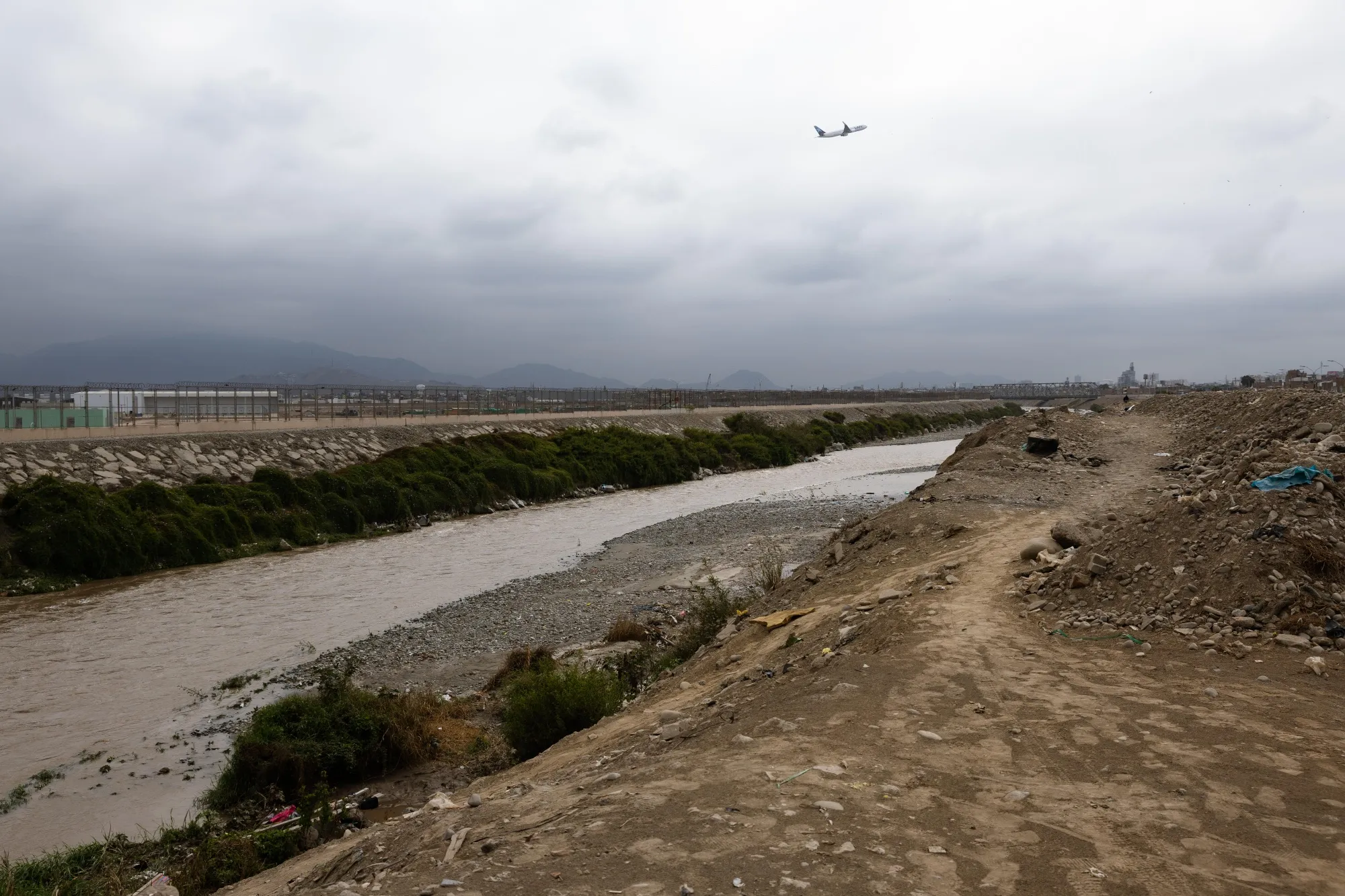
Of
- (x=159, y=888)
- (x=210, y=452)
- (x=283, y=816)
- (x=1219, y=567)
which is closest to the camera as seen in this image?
(x=159, y=888)

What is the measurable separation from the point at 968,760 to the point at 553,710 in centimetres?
525

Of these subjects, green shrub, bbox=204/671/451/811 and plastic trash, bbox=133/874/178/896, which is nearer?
plastic trash, bbox=133/874/178/896

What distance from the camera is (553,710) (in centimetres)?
1056

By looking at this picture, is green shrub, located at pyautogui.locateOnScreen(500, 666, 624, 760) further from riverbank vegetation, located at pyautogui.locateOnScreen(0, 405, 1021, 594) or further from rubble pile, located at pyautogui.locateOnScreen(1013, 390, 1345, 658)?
riverbank vegetation, located at pyautogui.locateOnScreen(0, 405, 1021, 594)

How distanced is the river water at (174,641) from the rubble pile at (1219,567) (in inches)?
408

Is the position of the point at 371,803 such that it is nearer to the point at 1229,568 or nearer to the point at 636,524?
the point at 1229,568

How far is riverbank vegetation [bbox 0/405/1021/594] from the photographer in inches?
935

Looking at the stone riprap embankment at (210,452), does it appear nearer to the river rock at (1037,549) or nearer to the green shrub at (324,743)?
the green shrub at (324,743)

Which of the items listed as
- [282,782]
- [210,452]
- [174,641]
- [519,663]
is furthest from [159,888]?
[210,452]

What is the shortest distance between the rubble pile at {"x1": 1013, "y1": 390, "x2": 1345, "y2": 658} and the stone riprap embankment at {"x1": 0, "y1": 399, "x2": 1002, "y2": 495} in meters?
26.8

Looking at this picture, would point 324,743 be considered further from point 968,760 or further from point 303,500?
point 303,500

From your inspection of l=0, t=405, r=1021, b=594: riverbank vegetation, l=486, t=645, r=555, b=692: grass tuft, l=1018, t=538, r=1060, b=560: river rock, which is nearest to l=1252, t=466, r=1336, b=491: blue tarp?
l=1018, t=538, r=1060, b=560: river rock

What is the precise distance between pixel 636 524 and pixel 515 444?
18.2 meters

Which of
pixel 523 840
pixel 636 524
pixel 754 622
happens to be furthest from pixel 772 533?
pixel 523 840
